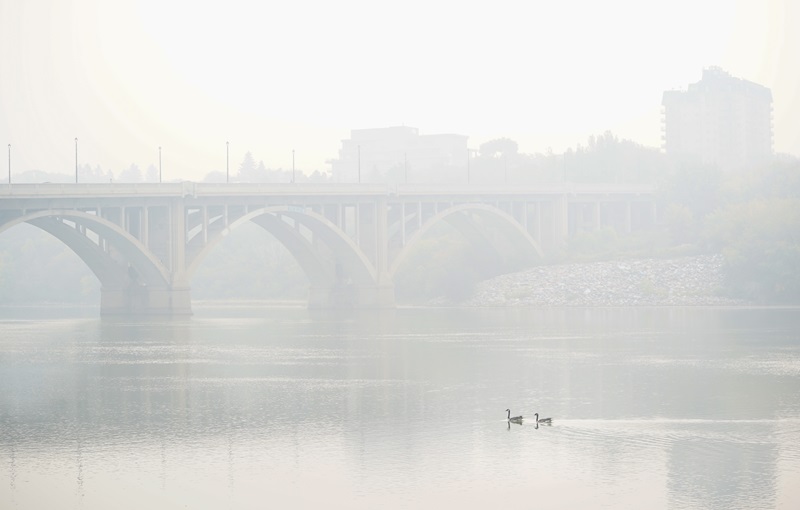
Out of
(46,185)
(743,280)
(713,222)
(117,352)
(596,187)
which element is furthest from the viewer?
(596,187)

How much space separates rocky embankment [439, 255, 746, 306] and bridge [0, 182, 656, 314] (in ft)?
25.4

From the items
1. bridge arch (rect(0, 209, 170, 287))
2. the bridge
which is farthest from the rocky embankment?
bridge arch (rect(0, 209, 170, 287))

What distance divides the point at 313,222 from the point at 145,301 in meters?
17.1

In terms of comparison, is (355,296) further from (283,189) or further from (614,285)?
(614,285)

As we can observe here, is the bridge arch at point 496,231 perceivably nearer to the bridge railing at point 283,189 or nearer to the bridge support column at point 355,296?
the bridge railing at point 283,189

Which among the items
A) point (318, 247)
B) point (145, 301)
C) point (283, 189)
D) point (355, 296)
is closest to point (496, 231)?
point (355, 296)

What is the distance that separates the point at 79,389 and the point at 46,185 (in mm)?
40047

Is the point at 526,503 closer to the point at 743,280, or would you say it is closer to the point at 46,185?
the point at 46,185

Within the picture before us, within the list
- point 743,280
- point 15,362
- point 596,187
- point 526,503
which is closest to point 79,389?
point 15,362

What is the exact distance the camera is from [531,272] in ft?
415

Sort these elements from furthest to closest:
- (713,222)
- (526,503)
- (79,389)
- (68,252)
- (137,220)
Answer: (68,252), (713,222), (137,220), (79,389), (526,503)

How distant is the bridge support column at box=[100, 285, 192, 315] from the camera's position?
3792 inches

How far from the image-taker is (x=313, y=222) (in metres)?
108

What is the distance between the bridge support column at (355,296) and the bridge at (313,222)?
0.30 feet
